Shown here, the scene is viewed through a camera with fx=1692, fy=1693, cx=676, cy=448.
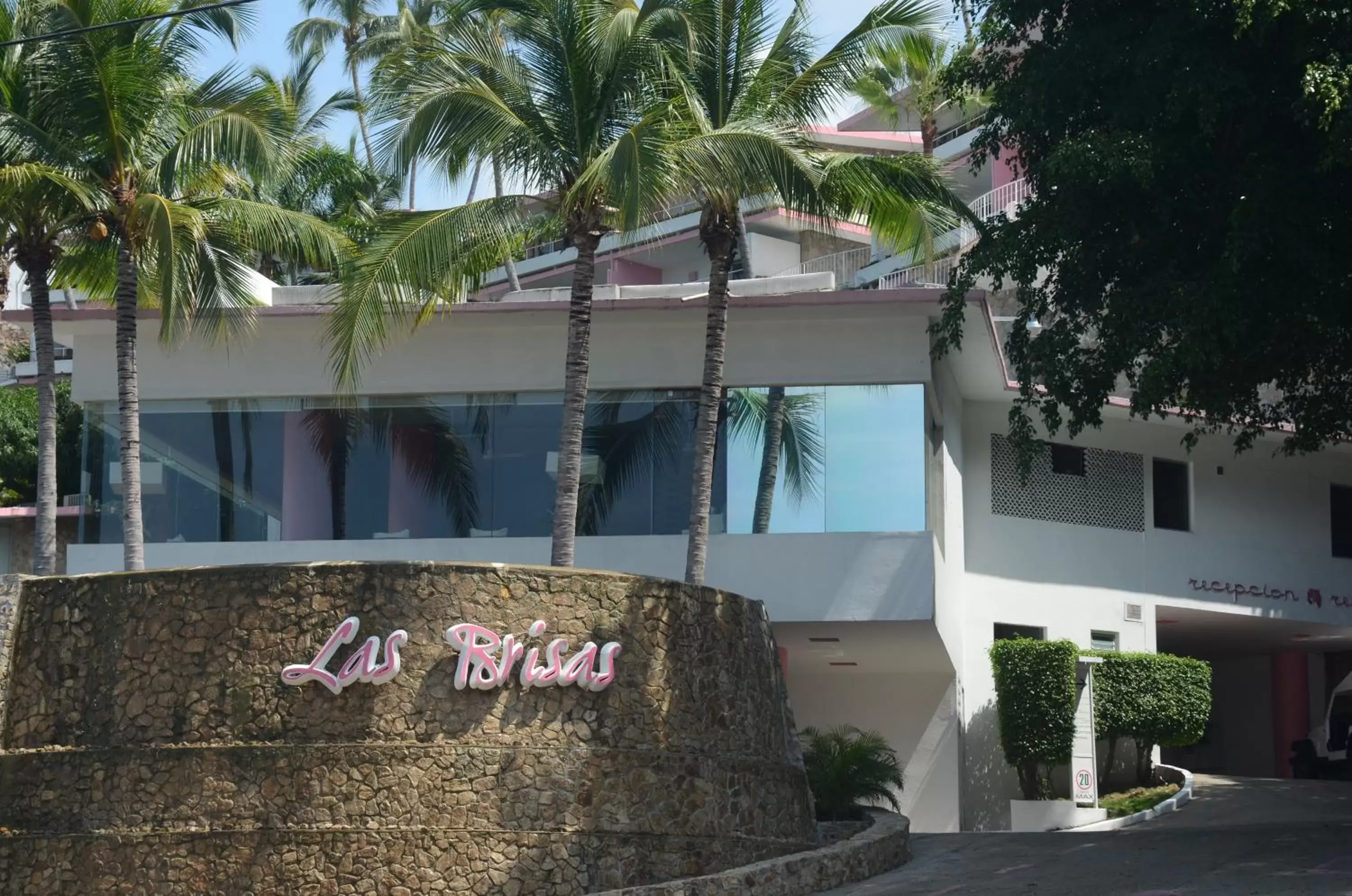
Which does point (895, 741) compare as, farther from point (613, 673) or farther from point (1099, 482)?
point (613, 673)


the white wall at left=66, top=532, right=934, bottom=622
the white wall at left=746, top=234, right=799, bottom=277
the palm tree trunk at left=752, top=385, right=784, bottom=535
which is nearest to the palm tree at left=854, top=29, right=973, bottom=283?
the palm tree trunk at left=752, top=385, right=784, bottom=535

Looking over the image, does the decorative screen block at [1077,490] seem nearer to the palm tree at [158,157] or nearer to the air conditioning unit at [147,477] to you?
the palm tree at [158,157]

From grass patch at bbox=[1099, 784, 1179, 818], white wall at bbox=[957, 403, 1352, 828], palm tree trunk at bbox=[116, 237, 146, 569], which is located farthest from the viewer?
white wall at bbox=[957, 403, 1352, 828]

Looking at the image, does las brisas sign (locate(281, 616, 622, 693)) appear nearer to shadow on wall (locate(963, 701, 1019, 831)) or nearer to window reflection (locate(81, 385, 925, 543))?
window reflection (locate(81, 385, 925, 543))

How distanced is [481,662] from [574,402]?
4.17 metres

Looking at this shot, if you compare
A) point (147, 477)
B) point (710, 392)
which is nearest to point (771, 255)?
point (147, 477)

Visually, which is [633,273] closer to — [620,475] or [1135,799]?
[1135,799]

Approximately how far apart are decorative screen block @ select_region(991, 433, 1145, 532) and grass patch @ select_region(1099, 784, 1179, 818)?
4.42m

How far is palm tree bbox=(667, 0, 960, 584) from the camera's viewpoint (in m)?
19.2

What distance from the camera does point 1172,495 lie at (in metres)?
29.4

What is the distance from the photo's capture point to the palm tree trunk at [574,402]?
19094 millimetres

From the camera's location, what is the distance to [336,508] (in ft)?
75.2

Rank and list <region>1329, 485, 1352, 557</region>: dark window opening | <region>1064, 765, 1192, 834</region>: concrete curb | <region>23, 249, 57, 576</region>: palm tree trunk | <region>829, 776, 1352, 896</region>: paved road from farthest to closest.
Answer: <region>1329, 485, 1352, 557</region>: dark window opening < <region>1064, 765, 1192, 834</region>: concrete curb < <region>23, 249, 57, 576</region>: palm tree trunk < <region>829, 776, 1352, 896</region>: paved road

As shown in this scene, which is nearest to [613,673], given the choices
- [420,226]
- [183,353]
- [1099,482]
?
[420,226]
